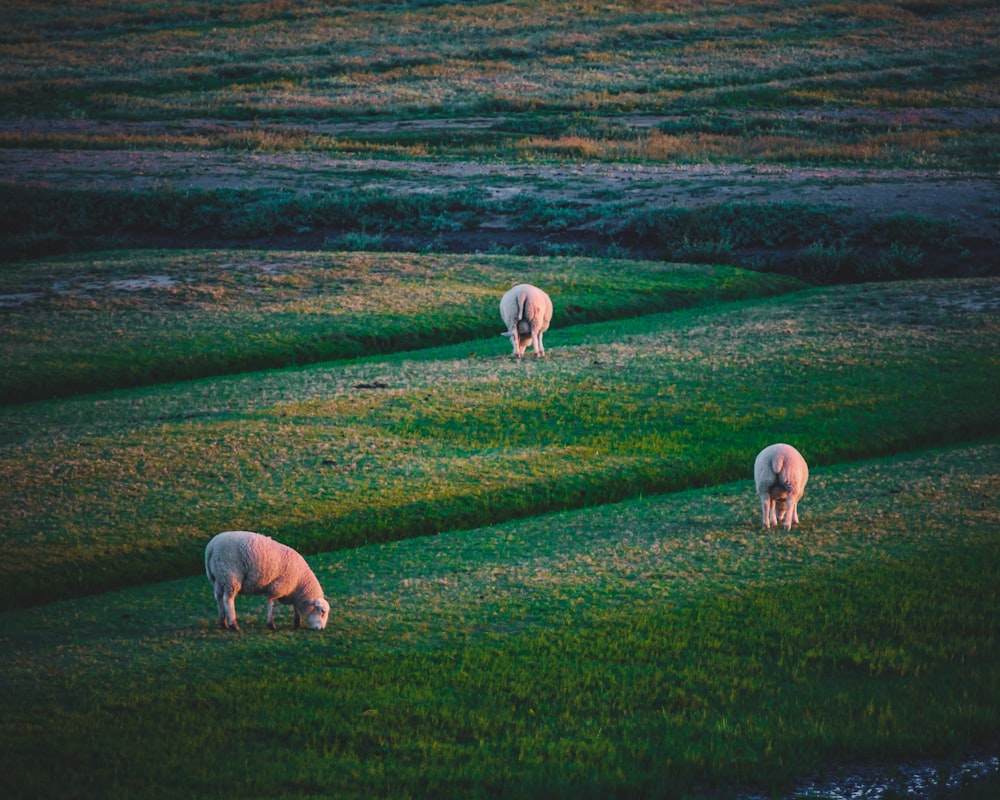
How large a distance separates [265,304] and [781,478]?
24.2 meters

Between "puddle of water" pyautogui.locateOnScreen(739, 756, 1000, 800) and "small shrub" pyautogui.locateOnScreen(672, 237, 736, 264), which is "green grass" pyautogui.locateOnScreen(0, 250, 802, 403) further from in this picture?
"puddle of water" pyautogui.locateOnScreen(739, 756, 1000, 800)

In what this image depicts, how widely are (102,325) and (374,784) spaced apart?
1084 inches

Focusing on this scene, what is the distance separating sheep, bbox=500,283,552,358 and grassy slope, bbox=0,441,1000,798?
12615 millimetres

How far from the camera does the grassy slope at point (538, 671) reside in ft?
38.3

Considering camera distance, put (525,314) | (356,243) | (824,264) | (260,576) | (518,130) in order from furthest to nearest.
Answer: (518,130)
(356,243)
(824,264)
(525,314)
(260,576)

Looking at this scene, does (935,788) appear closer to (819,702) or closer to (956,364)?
(819,702)

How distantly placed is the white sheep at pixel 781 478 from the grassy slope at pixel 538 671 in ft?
1.56

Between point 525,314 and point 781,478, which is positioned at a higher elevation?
point 525,314

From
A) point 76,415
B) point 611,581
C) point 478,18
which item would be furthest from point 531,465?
point 478,18

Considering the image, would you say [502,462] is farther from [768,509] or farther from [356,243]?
[356,243]

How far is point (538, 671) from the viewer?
13.9 meters

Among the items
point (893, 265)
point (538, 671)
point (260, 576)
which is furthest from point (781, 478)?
point (893, 265)

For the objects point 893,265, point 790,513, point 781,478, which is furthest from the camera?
point 893,265

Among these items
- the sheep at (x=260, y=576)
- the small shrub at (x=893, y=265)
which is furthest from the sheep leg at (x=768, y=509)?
the small shrub at (x=893, y=265)
